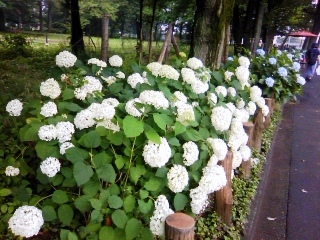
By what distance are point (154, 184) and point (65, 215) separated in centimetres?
63

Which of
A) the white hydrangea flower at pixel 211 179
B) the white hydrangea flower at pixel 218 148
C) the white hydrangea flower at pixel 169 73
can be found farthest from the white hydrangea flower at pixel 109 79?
the white hydrangea flower at pixel 211 179

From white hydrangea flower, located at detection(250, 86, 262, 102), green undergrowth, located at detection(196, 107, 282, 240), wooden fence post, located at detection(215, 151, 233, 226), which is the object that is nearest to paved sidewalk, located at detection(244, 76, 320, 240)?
green undergrowth, located at detection(196, 107, 282, 240)

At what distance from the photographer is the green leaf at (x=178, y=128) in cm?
223

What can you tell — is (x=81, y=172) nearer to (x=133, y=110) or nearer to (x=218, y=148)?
(x=133, y=110)

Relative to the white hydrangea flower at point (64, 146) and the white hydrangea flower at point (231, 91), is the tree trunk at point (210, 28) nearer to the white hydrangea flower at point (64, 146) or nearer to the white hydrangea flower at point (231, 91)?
the white hydrangea flower at point (231, 91)

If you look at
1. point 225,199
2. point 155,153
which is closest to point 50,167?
point 155,153

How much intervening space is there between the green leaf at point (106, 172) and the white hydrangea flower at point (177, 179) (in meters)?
0.39

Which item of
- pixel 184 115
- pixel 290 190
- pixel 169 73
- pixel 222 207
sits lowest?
pixel 290 190

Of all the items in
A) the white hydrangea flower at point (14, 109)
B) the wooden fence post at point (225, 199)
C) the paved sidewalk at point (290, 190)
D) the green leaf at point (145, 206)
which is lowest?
the paved sidewalk at point (290, 190)

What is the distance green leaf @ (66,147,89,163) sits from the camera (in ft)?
6.77

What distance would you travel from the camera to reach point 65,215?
2.16m

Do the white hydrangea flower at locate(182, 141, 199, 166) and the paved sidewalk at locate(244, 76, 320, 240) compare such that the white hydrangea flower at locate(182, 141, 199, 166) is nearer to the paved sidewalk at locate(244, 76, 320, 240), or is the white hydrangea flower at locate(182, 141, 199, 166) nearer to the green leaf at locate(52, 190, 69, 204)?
the green leaf at locate(52, 190, 69, 204)

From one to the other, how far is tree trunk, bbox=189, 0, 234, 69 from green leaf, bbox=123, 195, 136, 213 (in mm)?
3352

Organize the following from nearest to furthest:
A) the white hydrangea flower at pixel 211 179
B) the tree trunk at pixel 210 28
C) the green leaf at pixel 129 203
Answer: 1. the green leaf at pixel 129 203
2. the white hydrangea flower at pixel 211 179
3. the tree trunk at pixel 210 28
